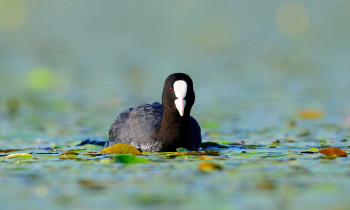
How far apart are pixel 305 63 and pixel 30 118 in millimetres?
11889

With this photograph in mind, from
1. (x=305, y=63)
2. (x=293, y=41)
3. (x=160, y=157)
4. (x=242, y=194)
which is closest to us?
(x=242, y=194)

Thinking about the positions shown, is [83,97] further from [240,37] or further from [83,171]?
[240,37]

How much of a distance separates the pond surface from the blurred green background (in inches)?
2.2

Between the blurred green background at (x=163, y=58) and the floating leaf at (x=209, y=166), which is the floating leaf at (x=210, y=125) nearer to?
the blurred green background at (x=163, y=58)

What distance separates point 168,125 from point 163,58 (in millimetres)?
15180

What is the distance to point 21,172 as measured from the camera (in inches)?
273

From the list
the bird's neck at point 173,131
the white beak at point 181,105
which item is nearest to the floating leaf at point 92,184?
the white beak at point 181,105

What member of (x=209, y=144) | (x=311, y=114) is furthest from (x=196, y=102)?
(x=209, y=144)

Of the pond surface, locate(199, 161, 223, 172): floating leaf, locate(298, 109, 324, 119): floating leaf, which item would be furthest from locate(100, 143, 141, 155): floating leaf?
locate(298, 109, 324, 119): floating leaf

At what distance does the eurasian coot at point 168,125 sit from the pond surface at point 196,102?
471 millimetres

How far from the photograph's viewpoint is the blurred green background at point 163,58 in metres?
13.7

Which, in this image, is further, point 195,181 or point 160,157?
point 160,157

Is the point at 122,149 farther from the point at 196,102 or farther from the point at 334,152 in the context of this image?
the point at 196,102

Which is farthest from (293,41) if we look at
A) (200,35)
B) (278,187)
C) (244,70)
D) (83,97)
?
(278,187)
